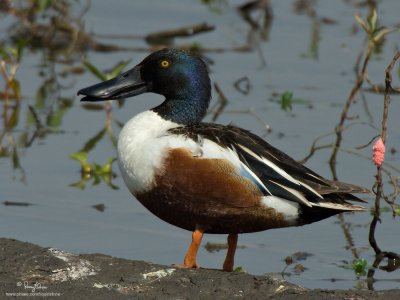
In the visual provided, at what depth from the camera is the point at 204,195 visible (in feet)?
17.4

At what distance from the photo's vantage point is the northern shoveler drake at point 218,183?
532 cm

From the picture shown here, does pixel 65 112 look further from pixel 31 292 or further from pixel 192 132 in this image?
pixel 31 292

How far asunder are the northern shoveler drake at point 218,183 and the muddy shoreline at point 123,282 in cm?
49

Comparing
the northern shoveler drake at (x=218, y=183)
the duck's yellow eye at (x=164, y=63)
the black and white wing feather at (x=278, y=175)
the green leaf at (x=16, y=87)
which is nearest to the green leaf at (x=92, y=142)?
the green leaf at (x=16, y=87)

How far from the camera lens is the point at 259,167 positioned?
543 centimetres

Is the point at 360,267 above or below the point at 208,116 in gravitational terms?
below

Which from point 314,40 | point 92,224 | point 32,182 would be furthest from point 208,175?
point 314,40

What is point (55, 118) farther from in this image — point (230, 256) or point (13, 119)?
point (230, 256)

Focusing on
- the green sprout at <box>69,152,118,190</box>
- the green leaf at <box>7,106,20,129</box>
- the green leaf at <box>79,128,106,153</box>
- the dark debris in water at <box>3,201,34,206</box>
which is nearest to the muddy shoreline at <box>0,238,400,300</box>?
the dark debris in water at <box>3,201,34,206</box>

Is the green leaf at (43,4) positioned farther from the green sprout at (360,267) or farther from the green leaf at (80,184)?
the green sprout at (360,267)

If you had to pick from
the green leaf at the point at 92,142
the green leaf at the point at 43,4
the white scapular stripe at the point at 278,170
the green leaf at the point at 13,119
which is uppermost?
the green leaf at the point at 43,4

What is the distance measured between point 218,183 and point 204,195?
89mm

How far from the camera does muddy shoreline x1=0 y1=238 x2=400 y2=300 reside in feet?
15.2

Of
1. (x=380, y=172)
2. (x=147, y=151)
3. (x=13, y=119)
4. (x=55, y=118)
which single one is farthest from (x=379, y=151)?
(x=13, y=119)
